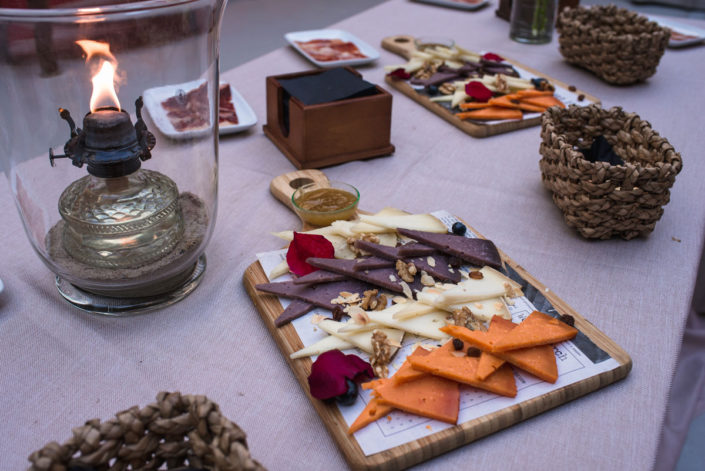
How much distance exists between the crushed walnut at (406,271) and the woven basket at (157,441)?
14.4 inches

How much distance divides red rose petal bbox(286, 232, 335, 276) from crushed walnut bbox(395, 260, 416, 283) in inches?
4.0

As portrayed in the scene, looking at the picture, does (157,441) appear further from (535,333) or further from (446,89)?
(446,89)

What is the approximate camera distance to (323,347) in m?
0.70

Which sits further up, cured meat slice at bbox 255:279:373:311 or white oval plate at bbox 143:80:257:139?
white oval plate at bbox 143:80:257:139

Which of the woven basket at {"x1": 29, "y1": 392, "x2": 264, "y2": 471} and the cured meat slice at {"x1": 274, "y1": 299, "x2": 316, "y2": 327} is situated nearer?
the woven basket at {"x1": 29, "y1": 392, "x2": 264, "y2": 471}

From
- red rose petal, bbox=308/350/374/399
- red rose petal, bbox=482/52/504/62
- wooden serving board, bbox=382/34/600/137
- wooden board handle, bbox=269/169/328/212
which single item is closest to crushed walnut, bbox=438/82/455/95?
wooden serving board, bbox=382/34/600/137

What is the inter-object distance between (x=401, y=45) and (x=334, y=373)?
135cm

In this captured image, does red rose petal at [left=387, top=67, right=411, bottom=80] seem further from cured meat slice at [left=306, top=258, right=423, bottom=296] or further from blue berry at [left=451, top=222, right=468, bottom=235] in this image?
cured meat slice at [left=306, top=258, right=423, bottom=296]

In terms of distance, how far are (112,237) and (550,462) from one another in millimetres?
590

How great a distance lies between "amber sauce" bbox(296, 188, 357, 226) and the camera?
0.93m

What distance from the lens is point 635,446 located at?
621mm

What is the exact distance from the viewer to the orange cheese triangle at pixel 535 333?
656 millimetres

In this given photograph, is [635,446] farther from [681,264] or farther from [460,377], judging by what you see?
[681,264]

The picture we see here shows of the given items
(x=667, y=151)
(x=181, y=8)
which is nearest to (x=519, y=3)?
(x=667, y=151)
